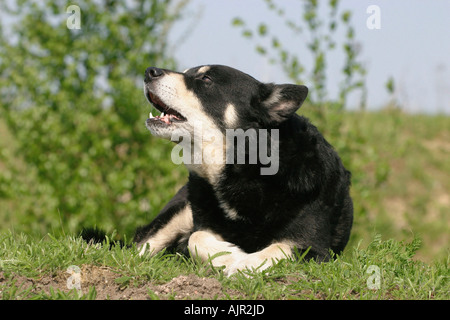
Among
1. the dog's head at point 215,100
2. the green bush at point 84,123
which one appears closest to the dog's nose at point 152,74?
the dog's head at point 215,100

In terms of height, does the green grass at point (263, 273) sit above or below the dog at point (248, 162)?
below

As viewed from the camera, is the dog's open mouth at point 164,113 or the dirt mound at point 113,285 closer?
the dirt mound at point 113,285

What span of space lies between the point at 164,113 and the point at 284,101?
0.83 metres

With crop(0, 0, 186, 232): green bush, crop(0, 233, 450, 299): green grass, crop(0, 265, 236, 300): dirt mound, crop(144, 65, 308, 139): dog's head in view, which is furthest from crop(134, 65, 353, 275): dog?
crop(0, 0, 186, 232): green bush

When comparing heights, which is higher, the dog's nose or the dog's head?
the dog's nose

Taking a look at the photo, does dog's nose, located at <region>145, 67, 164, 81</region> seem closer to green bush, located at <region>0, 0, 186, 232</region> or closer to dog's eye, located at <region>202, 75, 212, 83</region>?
dog's eye, located at <region>202, 75, 212, 83</region>

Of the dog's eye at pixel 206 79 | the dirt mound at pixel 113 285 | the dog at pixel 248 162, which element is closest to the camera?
the dirt mound at pixel 113 285

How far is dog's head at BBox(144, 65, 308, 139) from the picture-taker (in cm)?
389

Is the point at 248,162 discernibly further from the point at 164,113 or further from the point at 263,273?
the point at 263,273

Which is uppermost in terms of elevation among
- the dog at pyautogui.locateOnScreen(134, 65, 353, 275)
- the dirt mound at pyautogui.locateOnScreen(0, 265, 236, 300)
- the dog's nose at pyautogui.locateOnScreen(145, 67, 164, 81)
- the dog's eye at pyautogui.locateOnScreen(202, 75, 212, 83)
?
the dog's nose at pyautogui.locateOnScreen(145, 67, 164, 81)

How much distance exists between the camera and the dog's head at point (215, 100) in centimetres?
389

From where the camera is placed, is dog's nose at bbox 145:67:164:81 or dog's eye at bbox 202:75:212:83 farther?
dog's eye at bbox 202:75:212:83

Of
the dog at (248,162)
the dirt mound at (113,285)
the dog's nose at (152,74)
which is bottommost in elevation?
the dirt mound at (113,285)

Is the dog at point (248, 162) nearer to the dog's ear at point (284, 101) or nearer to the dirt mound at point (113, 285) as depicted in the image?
the dog's ear at point (284, 101)
